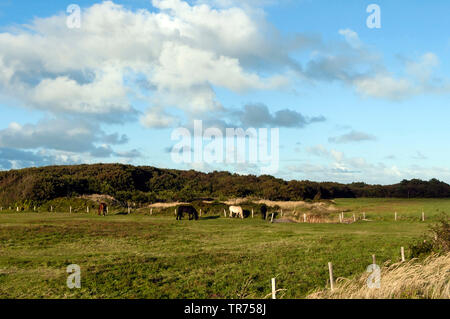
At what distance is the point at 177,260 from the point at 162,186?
101m

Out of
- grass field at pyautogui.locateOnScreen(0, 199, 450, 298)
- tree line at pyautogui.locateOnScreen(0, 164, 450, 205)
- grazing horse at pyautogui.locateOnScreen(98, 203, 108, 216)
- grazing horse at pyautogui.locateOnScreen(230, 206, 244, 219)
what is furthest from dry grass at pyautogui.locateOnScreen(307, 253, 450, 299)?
tree line at pyautogui.locateOnScreen(0, 164, 450, 205)

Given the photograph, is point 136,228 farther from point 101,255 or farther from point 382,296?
point 382,296

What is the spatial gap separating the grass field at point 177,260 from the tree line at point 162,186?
44.8m

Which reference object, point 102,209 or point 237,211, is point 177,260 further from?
point 102,209

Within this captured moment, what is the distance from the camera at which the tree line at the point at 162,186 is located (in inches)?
3159

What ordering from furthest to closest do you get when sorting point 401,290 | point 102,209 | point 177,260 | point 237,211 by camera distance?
point 102,209, point 237,211, point 177,260, point 401,290

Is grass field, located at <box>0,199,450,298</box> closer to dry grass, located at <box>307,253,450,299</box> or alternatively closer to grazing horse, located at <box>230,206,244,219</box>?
dry grass, located at <box>307,253,450,299</box>

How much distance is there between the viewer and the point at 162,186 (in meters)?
122

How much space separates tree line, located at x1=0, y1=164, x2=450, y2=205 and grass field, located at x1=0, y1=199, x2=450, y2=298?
1763 inches

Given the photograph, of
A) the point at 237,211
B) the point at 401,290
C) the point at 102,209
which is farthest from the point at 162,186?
the point at 401,290

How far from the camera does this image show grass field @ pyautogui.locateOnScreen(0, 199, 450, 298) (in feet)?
53.1

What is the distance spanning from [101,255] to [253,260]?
9200mm

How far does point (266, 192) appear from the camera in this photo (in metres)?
93.9
